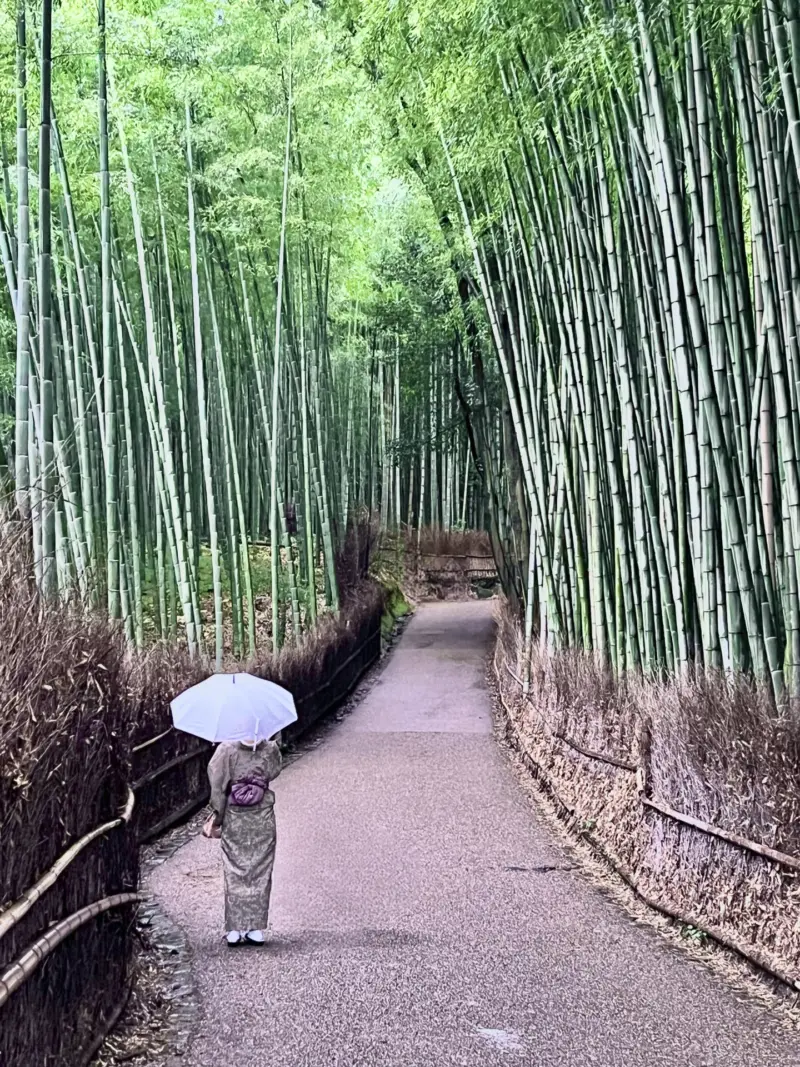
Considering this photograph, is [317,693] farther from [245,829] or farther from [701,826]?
[701,826]

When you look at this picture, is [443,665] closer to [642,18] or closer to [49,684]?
[642,18]


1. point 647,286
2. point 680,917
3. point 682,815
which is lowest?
point 680,917

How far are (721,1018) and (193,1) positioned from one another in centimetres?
662

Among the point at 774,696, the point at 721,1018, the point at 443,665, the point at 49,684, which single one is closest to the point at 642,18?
the point at 774,696

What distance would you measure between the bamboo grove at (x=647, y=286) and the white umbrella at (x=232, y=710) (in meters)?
1.52

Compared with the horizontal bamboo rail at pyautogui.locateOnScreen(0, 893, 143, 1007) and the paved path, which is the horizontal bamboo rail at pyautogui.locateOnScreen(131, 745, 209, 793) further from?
the horizontal bamboo rail at pyautogui.locateOnScreen(0, 893, 143, 1007)

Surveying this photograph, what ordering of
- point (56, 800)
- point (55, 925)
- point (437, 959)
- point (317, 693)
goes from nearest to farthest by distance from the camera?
point (55, 925) < point (56, 800) < point (437, 959) < point (317, 693)

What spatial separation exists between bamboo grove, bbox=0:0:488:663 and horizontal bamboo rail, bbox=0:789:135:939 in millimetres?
933

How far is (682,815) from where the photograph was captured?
11.8 ft

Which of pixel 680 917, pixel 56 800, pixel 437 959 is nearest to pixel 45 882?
pixel 56 800

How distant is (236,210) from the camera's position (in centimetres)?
788

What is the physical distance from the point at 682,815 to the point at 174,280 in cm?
669

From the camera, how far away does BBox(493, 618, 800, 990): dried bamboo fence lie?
2869 mm

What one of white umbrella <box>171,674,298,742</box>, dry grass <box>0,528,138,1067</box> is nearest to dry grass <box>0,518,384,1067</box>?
dry grass <box>0,528,138,1067</box>
